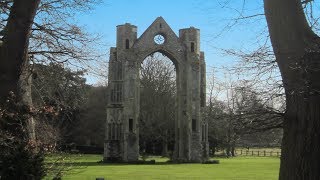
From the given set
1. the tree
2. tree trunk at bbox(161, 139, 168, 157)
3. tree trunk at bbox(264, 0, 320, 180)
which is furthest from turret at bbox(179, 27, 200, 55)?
tree trunk at bbox(264, 0, 320, 180)

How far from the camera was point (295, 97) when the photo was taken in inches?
258

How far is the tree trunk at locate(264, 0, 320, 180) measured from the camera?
642cm

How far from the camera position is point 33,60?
1089 cm

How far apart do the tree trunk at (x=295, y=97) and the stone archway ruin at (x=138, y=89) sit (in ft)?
126

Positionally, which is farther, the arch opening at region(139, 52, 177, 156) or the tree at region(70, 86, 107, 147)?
the tree at region(70, 86, 107, 147)

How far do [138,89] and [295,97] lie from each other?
39735mm

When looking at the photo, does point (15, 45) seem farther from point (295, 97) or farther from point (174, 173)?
point (174, 173)

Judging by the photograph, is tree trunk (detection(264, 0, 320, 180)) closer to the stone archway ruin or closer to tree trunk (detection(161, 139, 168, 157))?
the stone archway ruin

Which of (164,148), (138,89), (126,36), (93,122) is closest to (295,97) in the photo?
(138,89)

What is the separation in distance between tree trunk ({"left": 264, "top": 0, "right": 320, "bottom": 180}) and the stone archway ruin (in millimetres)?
38276

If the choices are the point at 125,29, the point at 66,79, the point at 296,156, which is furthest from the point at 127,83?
the point at 296,156

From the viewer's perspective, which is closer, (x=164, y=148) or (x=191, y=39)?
(x=191, y=39)

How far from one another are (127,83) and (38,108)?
36394 mm

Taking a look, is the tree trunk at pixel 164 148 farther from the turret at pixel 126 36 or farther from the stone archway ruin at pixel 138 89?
the turret at pixel 126 36
